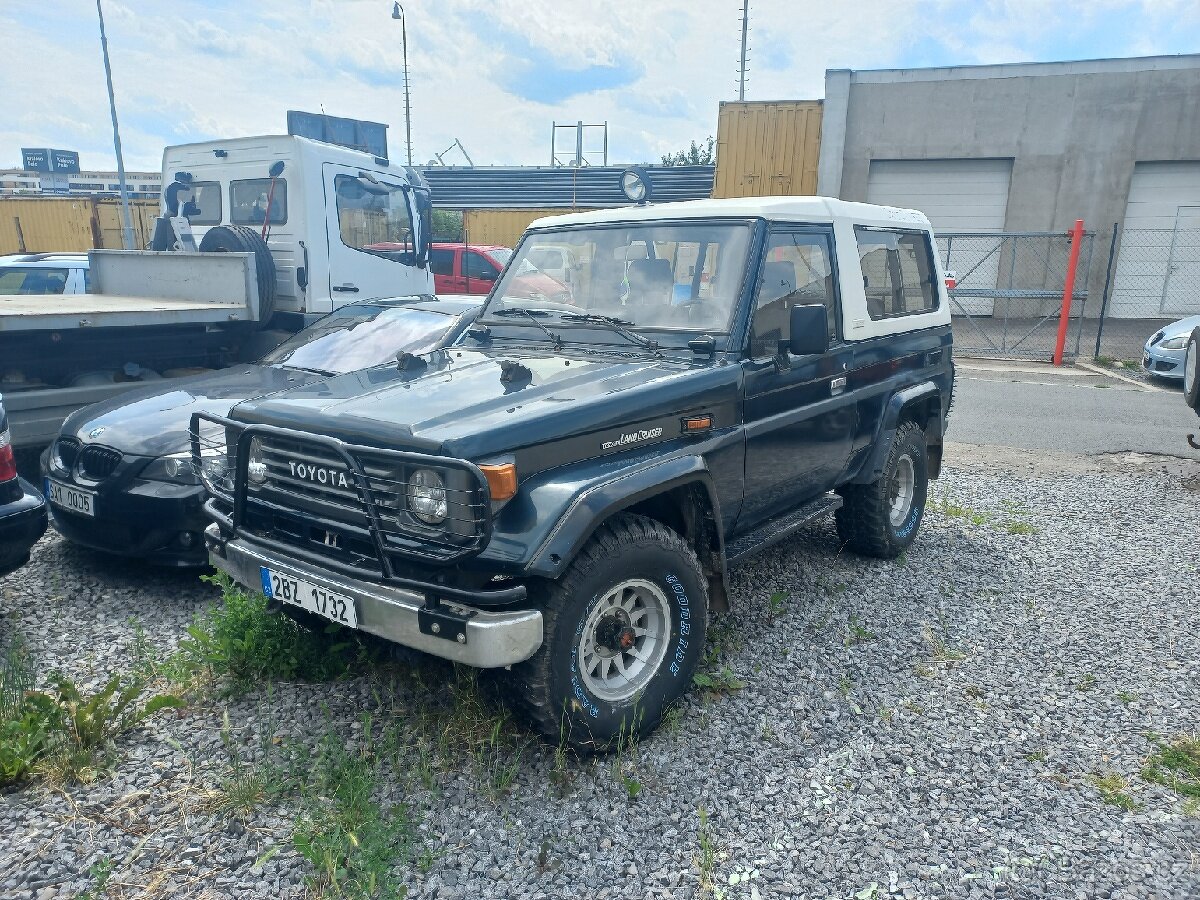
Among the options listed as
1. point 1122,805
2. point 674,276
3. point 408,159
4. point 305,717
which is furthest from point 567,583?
point 408,159

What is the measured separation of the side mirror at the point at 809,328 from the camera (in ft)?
11.8

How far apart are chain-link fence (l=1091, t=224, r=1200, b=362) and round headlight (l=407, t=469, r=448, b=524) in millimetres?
17303

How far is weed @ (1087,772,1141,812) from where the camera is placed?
9.87ft

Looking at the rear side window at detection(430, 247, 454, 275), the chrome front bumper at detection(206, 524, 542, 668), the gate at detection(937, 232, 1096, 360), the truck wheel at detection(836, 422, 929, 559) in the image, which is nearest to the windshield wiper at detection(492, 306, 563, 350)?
the chrome front bumper at detection(206, 524, 542, 668)

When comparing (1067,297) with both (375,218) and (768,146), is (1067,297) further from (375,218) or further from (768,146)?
(375,218)

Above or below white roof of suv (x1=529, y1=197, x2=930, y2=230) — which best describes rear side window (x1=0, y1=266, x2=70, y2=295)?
below

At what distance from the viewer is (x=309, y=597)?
3.04 meters

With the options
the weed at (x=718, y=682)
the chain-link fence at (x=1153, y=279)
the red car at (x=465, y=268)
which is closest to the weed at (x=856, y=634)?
the weed at (x=718, y=682)

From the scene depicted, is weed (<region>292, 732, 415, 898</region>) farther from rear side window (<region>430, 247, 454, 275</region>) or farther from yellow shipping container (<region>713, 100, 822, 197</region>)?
yellow shipping container (<region>713, 100, 822, 197</region>)

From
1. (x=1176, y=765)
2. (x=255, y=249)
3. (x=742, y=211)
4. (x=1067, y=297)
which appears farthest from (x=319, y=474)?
(x=1067, y=297)

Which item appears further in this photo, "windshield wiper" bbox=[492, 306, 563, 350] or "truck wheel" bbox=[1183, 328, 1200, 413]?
"truck wheel" bbox=[1183, 328, 1200, 413]

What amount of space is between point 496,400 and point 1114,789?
2.71 m

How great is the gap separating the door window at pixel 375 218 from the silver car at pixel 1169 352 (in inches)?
411

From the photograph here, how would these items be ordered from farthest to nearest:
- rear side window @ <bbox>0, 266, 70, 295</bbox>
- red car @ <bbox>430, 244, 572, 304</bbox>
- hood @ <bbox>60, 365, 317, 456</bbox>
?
red car @ <bbox>430, 244, 572, 304</bbox> → rear side window @ <bbox>0, 266, 70, 295</bbox> → hood @ <bbox>60, 365, 317, 456</bbox>
